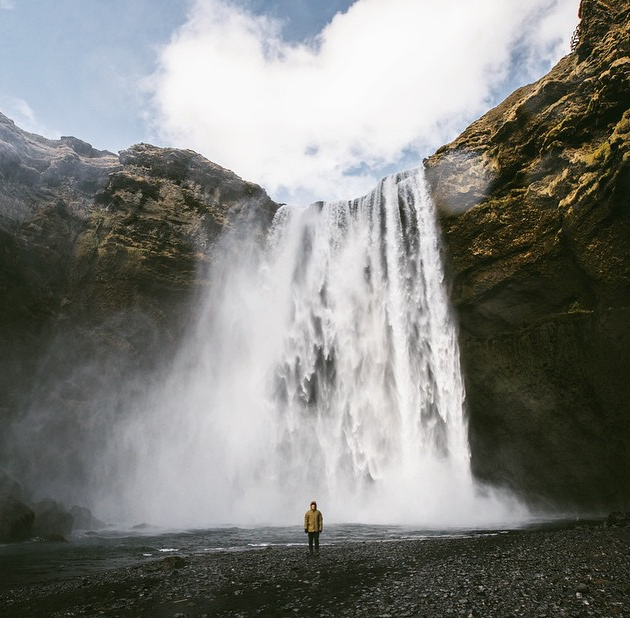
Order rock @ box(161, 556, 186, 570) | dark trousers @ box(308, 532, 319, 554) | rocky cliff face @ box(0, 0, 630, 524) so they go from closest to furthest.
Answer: rock @ box(161, 556, 186, 570) → dark trousers @ box(308, 532, 319, 554) → rocky cliff face @ box(0, 0, 630, 524)

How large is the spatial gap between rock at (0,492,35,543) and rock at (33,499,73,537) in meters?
0.69

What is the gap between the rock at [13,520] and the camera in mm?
18719

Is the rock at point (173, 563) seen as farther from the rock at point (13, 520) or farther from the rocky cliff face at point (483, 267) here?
the rocky cliff face at point (483, 267)

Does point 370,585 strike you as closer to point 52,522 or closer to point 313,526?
point 313,526

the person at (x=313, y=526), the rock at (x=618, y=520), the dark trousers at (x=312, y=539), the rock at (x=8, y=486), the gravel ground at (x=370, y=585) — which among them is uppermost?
the rock at (x=8, y=486)

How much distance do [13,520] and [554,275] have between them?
25807 mm

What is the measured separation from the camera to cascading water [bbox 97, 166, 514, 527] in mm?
24656

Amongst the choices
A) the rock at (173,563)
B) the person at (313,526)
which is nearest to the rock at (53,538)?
the rock at (173,563)

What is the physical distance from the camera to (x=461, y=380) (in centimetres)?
2516

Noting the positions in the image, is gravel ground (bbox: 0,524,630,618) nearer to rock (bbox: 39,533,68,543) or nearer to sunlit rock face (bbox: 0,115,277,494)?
rock (bbox: 39,533,68,543)

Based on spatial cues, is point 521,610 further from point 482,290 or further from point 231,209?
point 231,209

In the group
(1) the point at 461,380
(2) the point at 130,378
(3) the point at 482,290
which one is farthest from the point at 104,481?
(3) the point at 482,290

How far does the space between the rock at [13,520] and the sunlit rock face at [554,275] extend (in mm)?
20837

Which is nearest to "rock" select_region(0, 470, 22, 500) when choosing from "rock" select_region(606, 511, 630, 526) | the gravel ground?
the gravel ground
